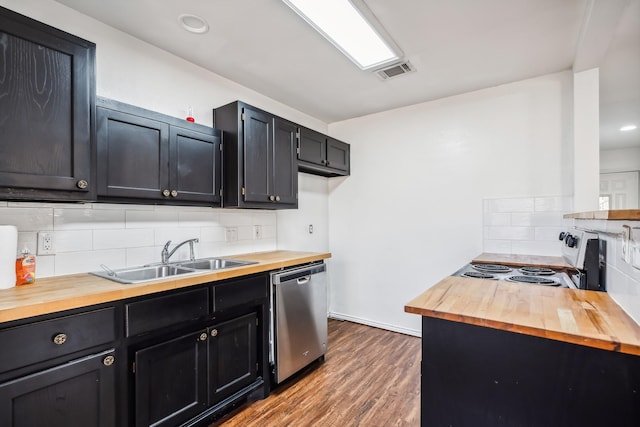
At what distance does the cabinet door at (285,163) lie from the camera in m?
2.67

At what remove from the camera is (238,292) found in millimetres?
1994

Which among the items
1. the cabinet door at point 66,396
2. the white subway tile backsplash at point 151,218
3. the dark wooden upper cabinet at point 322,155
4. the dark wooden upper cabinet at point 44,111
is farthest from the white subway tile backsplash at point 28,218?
the dark wooden upper cabinet at point 322,155

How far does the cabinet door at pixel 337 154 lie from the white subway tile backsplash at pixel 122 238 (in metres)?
1.94

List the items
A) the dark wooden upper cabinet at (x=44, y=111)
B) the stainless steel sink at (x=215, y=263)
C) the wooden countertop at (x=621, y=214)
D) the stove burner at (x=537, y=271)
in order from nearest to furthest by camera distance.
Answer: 1. the wooden countertop at (x=621, y=214)
2. the dark wooden upper cabinet at (x=44, y=111)
3. the stove burner at (x=537, y=271)
4. the stainless steel sink at (x=215, y=263)

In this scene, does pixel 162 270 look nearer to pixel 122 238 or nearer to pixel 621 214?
pixel 122 238

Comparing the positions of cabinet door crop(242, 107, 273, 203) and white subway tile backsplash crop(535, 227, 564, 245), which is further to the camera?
white subway tile backsplash crop(535, 227, 564, 245)

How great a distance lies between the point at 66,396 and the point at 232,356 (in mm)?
870

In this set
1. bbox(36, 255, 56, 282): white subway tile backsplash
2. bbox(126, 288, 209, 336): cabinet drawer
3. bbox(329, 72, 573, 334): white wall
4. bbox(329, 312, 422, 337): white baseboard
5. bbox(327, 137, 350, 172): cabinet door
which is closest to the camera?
bbox(126, 288, 209, 336): cabinet drawer

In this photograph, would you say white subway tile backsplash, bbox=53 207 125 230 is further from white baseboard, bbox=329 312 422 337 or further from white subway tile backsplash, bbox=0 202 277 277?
white baseboard, bbox=329 312 422 337

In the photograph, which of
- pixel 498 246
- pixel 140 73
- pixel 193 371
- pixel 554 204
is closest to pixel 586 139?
pixel 554 204

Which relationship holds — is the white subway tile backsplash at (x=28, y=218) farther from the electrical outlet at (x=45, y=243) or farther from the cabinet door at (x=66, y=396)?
the cabinet door at (x=66, y=396)

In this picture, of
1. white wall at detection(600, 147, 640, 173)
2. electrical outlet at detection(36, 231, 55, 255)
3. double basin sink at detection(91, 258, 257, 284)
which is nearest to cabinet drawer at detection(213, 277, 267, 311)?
double basin sink at detection(91, 258, 257, 284)

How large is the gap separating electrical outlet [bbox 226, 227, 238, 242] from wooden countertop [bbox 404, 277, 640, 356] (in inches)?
71.6

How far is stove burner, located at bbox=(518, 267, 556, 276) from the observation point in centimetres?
200
